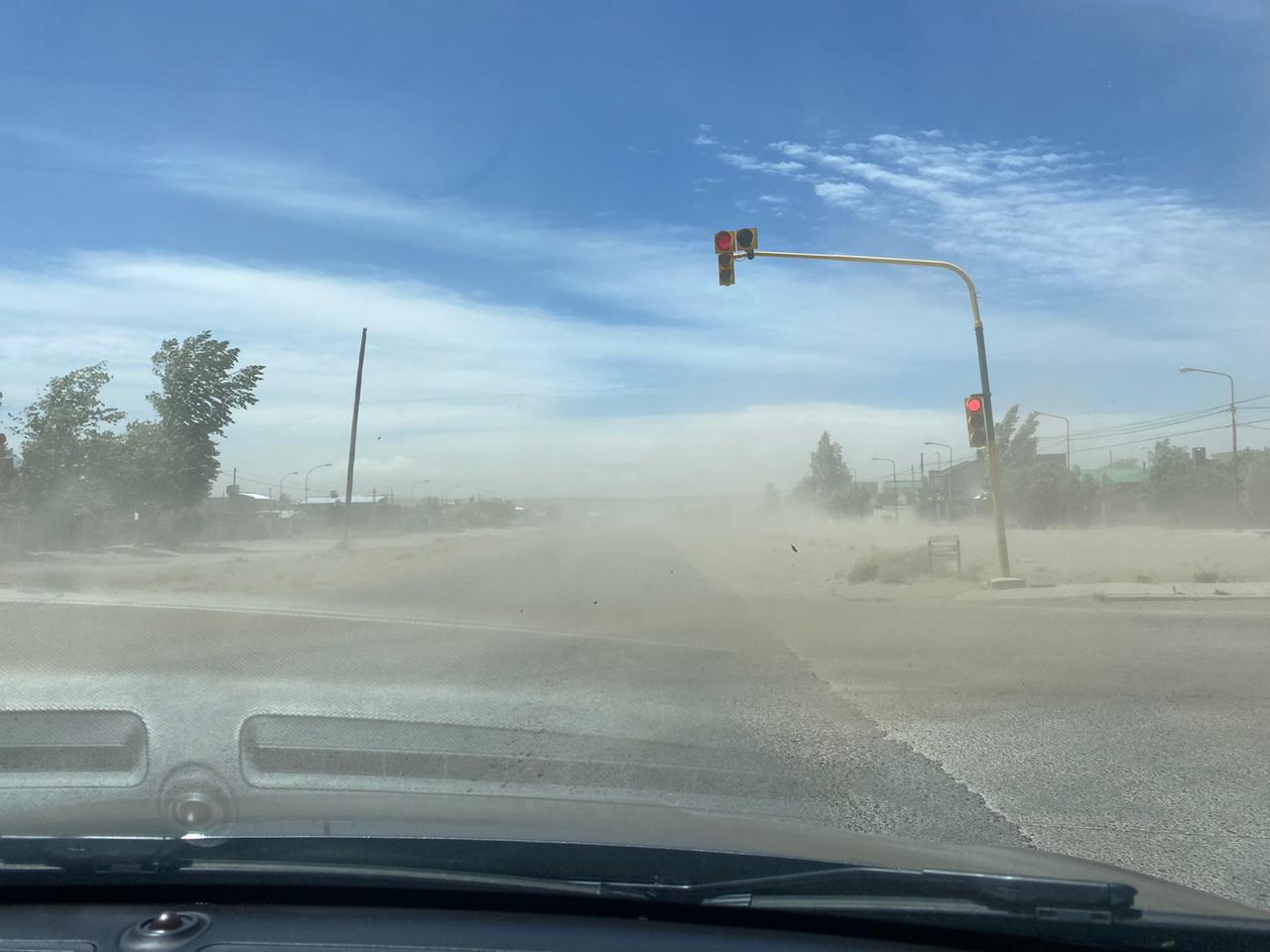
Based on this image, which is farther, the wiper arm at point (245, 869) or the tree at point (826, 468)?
the tree at point (826, 468)

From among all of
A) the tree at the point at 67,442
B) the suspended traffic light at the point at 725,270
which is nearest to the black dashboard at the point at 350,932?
the suspended traffic light at the point at 725,270

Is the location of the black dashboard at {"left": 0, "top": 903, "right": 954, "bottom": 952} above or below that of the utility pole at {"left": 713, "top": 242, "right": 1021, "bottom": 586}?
below

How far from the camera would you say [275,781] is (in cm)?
602

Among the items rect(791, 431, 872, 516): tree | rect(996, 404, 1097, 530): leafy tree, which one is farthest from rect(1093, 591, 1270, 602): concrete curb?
rect(791, 431, 872, 516): tree

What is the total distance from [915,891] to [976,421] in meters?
20.0

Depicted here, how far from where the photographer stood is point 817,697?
10047mm

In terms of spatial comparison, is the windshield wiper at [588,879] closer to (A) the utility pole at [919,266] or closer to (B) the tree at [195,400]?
(A) the utility pole at [919,266]

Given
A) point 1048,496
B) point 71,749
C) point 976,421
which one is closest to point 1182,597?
point 976,421

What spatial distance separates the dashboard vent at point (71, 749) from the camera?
574 cm

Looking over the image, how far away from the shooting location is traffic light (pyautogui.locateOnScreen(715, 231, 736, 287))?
17.0 m

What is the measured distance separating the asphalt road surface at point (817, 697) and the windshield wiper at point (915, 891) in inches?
90.8

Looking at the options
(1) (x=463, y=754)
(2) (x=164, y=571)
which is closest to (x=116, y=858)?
(1) (x=463, y=754)

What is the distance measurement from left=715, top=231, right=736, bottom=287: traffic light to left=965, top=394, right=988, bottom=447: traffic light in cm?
732

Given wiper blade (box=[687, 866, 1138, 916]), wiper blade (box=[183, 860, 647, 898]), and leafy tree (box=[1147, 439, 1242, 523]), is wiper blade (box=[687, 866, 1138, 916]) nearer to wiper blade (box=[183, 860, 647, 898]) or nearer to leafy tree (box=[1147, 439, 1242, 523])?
wiper blade (box=[183, 860, 647, 898])
